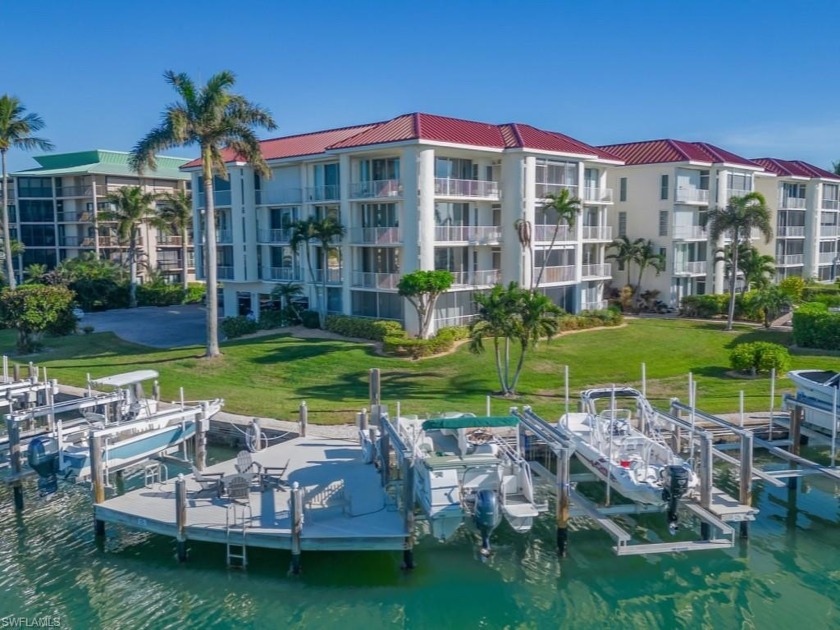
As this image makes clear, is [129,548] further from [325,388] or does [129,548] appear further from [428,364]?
[428,364]

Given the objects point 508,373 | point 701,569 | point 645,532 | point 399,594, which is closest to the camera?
point 399,594

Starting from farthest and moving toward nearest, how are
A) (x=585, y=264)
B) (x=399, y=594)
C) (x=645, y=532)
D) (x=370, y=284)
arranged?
(x=585, y=264)
(x=370, y=284)
(x=645, y=532)
(x=399, y=594)

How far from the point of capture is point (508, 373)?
33750 mm

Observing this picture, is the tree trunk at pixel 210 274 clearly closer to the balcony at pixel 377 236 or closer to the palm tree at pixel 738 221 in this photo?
the balcony at pixel 377 236

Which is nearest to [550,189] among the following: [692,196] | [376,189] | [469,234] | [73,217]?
[469,234]

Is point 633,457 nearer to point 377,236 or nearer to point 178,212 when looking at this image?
point 377,236

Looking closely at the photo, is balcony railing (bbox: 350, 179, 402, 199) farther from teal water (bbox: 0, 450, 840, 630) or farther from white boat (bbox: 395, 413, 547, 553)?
teal water (bbox: 0, 450, 840, 630)

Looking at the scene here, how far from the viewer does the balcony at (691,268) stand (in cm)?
5459

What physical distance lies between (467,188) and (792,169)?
132ft

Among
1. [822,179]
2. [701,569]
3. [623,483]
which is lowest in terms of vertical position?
[701,569]

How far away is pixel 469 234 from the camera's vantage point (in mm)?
44562

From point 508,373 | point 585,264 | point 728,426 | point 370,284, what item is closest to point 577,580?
point 728,426

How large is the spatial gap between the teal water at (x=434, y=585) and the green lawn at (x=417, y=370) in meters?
9.02

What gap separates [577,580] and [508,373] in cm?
1607
